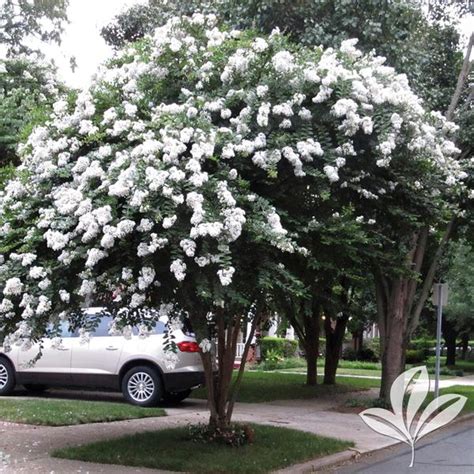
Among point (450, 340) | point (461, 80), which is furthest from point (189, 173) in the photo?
point (450, 340)

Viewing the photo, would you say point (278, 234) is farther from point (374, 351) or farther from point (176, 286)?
point (374, 351)

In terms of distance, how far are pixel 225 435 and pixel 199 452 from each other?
64 cm

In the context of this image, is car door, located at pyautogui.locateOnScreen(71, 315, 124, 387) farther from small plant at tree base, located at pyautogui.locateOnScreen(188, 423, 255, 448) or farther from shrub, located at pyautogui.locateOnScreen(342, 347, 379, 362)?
shrub, located at pyautogui.locateOnScreen(342, 347, 379, 362)

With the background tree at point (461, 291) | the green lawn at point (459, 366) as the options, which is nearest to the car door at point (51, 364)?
the background tree at point (461, 291)

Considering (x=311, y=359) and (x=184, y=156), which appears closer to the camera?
(x=184, y=156)

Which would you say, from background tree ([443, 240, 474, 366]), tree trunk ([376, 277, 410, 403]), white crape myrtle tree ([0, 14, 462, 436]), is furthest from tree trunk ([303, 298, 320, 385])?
background tree ([443, 240, 474, 366])

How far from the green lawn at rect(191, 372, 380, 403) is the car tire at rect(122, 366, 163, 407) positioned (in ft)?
8.49

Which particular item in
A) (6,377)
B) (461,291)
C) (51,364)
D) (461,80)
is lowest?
(6,377)

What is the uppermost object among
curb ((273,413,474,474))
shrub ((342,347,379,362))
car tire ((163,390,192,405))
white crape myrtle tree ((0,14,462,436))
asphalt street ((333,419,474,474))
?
white crape myrtle tree ((0,14,462,436))

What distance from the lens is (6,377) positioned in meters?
13.8

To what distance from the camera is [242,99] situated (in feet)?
25.0

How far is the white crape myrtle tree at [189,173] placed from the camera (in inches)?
262

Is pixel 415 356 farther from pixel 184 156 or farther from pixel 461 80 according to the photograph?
pixel 184 156

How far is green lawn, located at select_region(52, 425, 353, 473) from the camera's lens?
7953mm
